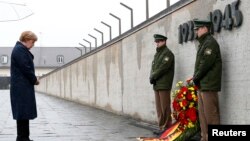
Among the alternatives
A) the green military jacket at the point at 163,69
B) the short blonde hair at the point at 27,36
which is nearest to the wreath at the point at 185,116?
the green military jacket at the point at 163,69

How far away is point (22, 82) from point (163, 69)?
2.69 m

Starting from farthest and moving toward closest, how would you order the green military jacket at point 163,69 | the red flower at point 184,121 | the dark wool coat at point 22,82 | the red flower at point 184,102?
the green military jacket at point 163,69 → the red flower at point 184,102 → the red flower at point 184,121 → the dark wool coat at point 22,82

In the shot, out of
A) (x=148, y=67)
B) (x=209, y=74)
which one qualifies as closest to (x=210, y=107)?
(x=209, y=74)

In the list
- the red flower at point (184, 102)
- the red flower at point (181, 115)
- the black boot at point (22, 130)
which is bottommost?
the black boot at point (22, 130)

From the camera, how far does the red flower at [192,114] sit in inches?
296

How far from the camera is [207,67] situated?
22.6ft

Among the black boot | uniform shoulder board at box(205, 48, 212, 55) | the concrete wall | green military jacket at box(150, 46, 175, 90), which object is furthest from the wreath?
the black boot

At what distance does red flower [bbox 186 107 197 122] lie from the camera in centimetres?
752

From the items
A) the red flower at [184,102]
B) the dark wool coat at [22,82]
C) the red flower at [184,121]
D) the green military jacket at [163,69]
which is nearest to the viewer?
the dark wool coat at [22,82]

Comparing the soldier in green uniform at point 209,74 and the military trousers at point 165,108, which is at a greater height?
the soldier in green uniform at point 209,74

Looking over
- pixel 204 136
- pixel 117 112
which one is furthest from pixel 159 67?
pixel 117 112

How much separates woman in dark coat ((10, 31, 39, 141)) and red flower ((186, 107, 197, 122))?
7.71 feet

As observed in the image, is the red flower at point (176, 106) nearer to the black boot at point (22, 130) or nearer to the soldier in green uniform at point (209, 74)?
the soldier in green uniform at point (209, 74)

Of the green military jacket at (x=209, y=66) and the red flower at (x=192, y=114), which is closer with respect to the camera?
the green military jacket at (x=209, y=66)
